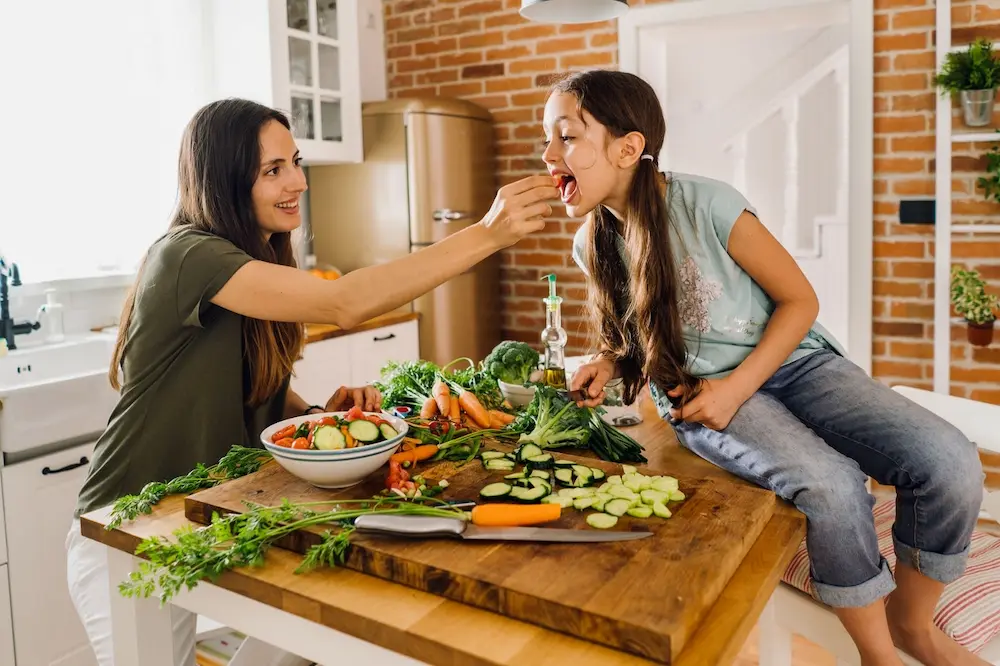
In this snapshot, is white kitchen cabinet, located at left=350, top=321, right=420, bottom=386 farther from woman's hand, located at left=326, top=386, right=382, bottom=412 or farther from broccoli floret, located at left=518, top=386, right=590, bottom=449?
broccoli floret, located at left=518, top=386, right=590, bottom=449

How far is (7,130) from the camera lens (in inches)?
117

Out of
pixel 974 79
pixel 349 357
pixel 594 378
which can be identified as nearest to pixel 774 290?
pixel 594 378

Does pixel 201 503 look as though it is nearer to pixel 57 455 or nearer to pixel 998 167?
pixel 57 455

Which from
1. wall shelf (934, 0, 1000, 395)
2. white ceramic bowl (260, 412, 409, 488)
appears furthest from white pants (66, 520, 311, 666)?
wall shelf (934, 0, 1000, 395)

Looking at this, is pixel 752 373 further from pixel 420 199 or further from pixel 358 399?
pixel 420 199

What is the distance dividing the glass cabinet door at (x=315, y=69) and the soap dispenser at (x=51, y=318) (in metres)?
1.21

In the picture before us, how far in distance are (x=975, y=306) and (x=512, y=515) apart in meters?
2.72

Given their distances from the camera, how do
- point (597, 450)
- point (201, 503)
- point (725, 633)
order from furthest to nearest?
1. point (597, 450)
2. point (201, 503)
3. point (725, 633)

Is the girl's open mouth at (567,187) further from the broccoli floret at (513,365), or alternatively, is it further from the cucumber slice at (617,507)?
the cucumber slice at (617,507)

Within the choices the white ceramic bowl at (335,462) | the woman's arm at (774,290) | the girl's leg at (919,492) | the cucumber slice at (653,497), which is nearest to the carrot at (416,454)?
the white ceramic bowl at (335,462)

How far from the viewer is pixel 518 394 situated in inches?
72.9

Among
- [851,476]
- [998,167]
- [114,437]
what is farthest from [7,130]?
[998,167]

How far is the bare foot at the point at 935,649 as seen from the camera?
1.33 m

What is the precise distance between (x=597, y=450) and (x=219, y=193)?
3.02 feet
